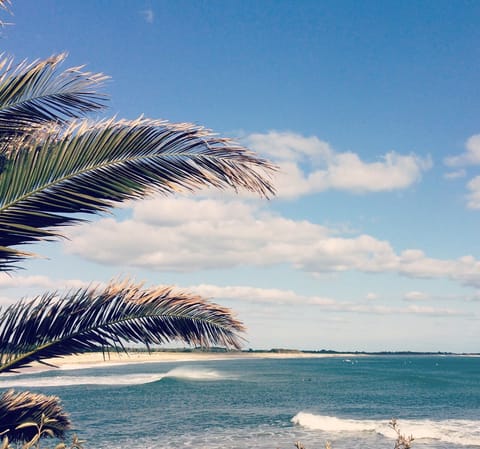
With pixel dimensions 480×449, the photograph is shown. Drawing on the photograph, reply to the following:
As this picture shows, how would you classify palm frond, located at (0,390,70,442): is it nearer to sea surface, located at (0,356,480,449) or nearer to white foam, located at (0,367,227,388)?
sea surface, located at (0,356,480,449)

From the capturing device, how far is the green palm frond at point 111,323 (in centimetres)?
429

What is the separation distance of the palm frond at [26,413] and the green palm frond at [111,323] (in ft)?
2.70

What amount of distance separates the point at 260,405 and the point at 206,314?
39.8m

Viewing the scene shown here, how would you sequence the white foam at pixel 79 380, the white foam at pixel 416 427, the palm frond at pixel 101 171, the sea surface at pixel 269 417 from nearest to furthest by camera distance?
the palm frond at pixel 101 171 < the sea surface at pixel 269 417 < the white foam at pixel 416 427 < the white foam at pixel 79 380

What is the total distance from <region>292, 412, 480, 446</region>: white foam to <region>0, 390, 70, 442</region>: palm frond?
82.4 ft

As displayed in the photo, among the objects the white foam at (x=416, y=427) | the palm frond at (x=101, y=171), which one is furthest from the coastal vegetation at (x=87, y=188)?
the white foam at (x=416, y=427)

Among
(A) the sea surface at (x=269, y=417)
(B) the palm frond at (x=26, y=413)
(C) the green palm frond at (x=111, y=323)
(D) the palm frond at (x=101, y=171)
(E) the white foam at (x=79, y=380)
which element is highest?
(D) the palm frond at (x=101, y=171)

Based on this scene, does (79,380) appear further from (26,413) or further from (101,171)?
(101,171)

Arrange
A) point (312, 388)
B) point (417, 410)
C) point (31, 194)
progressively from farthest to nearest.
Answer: point (312, 388) → point (417, 410) → point (31, 194)

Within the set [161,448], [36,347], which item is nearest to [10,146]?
[36,347]

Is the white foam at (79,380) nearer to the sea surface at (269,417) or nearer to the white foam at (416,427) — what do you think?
the sea surface at (269,417)

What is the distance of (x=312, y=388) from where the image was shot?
200 feet

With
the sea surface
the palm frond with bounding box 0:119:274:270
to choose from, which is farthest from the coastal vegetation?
the sea surface

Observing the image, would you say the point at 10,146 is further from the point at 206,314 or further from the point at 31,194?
the point at 206,314
